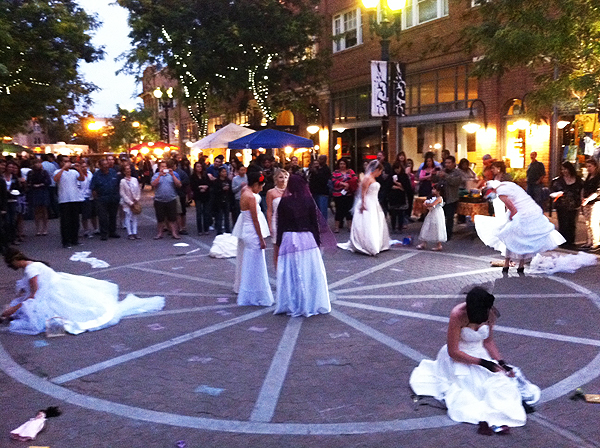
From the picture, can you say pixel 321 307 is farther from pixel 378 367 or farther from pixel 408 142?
pixel 408 142

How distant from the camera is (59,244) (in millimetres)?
14016

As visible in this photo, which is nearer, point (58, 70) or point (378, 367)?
point (378, 367)

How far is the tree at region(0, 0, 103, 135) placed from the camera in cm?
2097

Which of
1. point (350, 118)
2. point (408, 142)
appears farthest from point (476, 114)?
point (350, 118)

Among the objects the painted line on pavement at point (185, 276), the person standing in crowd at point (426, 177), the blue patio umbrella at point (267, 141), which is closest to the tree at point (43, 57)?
the blue patio umbrella at point (267, 141)

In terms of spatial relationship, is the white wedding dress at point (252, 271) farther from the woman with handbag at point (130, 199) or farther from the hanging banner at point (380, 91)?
the hanging banner at point (380, 91)

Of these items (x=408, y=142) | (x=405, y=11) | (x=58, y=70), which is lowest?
(x=408, y=142)

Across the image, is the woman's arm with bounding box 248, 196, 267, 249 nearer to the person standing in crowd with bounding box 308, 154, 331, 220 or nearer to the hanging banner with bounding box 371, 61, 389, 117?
the person standing in crowd with bounding box 308, 154, 331, 220

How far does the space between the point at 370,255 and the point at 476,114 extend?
11068 mm

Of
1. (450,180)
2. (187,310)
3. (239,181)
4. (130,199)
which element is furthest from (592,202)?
(130,199)

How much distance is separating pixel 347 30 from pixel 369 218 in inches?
740

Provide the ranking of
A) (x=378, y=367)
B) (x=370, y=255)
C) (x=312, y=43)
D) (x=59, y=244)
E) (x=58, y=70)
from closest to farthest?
(x=378, y=367) → (x=370, y=255) → (x=59, y=244) → (x=58, y=70) → (x=312, y=43)

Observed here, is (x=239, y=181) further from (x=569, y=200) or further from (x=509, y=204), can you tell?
(x=569, y=200)

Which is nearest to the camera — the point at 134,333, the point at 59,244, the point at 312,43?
the point at 134,333
